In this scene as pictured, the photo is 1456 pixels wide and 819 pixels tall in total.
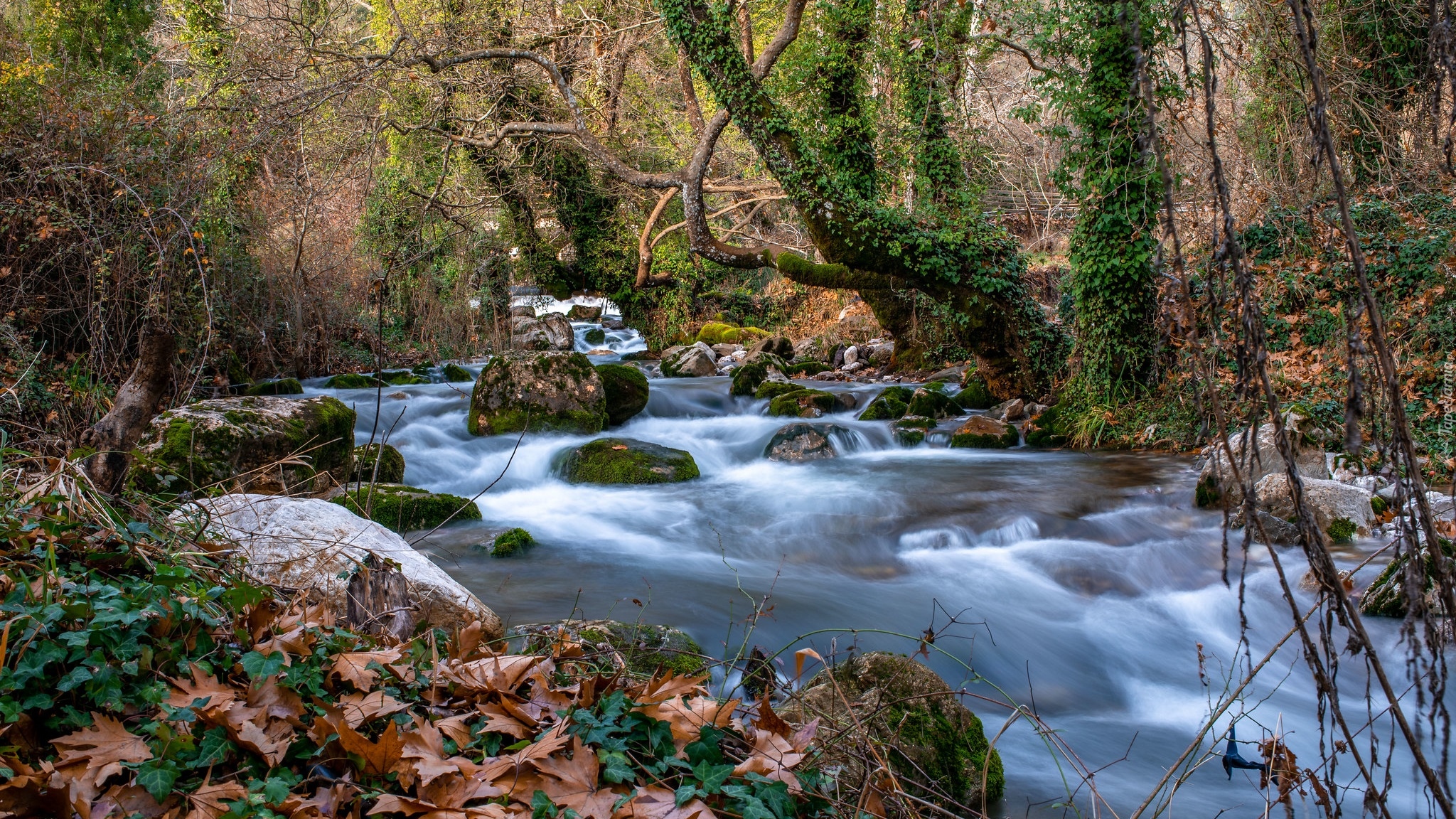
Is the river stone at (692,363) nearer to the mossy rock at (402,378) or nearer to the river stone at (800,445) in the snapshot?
the mossy rock at (402,378)

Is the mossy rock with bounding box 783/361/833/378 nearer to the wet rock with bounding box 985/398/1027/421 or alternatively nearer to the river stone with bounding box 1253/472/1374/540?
the wet rock with bounding box 985/398/1027/421

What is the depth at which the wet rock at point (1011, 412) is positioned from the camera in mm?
12805

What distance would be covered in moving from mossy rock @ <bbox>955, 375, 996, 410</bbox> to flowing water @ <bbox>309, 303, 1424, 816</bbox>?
2.30 meters

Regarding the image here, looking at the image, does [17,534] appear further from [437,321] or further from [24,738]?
[437,321]

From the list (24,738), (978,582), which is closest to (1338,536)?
(978,582)

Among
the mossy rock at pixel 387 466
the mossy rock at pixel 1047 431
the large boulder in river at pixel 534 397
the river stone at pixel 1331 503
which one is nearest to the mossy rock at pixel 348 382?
the large boulder in river at pixel 534 397

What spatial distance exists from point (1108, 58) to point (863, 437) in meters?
5.74

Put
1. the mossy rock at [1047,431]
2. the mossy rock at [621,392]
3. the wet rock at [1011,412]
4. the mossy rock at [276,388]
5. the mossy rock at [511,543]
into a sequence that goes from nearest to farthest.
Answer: the mossy rock at [511,543] → the mossy rock at [276,388] → the mossy rock at [1047,431] → the mossy rock at [621,392] → the wet rock at [1011,412]

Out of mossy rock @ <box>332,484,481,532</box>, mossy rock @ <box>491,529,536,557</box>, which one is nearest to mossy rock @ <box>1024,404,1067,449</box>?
mossy rock @ <box>491,529,536,557</box>

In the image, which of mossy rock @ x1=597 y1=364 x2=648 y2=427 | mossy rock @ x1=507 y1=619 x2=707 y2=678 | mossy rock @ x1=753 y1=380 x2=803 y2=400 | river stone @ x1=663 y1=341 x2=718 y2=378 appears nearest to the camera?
mossy rock @ x1=507 y1=619 x2=707 y2=678

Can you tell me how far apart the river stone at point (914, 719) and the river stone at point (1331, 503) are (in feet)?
16.7

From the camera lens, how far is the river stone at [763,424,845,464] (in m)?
11.1

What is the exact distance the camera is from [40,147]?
7660 millimetres

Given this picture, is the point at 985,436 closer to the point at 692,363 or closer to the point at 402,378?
the point at 692,363
